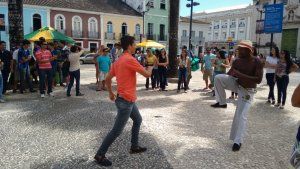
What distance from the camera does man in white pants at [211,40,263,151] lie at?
13.9ft

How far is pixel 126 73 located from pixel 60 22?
33.5 meters

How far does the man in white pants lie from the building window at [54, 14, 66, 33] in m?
33.1

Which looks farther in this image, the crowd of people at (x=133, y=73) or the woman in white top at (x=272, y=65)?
the woman in white top at (x=272, y=65)

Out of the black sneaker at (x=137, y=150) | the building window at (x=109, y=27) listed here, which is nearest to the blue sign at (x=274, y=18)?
the black sneaker at (x=137, y=150)

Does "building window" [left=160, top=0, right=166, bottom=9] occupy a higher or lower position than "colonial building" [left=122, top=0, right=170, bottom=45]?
higher

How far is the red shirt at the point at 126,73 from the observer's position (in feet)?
12.1

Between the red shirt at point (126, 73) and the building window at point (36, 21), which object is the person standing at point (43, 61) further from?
the building window at point (36, 21)

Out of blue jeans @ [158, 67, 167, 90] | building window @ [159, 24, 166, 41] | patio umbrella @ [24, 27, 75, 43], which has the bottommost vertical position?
blue jeans @ [158, 67, 167, 90]

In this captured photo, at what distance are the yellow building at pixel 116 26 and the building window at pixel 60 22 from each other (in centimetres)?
528

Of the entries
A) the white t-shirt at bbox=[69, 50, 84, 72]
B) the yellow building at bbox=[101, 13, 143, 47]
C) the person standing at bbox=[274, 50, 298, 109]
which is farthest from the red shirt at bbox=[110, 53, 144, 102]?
the yellow building at bbox=[101, 13, 143, 47]

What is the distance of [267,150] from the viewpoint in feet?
14.7

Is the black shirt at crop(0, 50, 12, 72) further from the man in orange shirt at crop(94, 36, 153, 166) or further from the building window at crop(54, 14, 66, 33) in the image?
the building window at crop(54, 14, 66, 33)

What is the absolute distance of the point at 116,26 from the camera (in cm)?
3859

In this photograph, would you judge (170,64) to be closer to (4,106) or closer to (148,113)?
(148,113)
